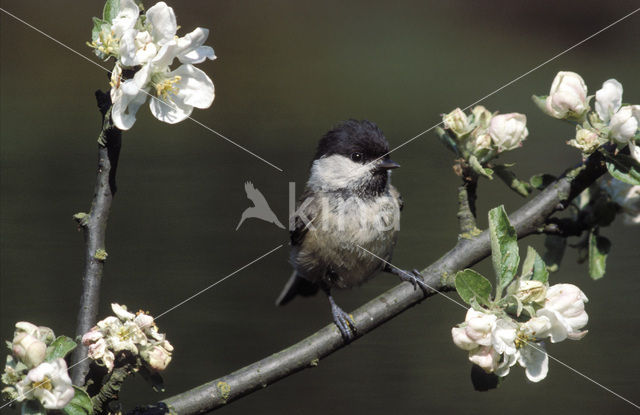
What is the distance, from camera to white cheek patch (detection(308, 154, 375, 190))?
85.0 inches

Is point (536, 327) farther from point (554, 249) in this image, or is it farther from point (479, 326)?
point (554, 249)

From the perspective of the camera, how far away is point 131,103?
1035 millimetres

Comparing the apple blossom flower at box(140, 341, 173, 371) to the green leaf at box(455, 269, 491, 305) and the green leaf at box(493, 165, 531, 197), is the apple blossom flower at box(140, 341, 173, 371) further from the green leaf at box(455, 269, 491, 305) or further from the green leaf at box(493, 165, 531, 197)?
the green leaf at box(493, 165, 531, 197)

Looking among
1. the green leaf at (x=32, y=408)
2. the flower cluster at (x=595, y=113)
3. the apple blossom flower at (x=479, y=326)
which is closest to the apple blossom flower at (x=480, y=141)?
the flower cluster at (x=595, y=113)

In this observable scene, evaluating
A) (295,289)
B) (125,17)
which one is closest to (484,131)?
(125,17)

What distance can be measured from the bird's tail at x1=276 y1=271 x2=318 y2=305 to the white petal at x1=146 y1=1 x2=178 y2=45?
5.55 ft

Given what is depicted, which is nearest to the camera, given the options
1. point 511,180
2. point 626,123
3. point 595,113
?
point 626,123

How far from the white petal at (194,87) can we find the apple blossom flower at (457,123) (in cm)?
57

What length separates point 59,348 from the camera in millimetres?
975

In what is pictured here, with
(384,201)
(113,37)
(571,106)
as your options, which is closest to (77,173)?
(384,201)

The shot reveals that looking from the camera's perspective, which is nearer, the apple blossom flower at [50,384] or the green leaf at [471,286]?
the apple blossom flower at [50,384]

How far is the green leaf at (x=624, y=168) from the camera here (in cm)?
129

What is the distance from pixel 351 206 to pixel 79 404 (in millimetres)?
1287

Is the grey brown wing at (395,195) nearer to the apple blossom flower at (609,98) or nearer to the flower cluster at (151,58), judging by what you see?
the apple blossom flower at (609,98)
